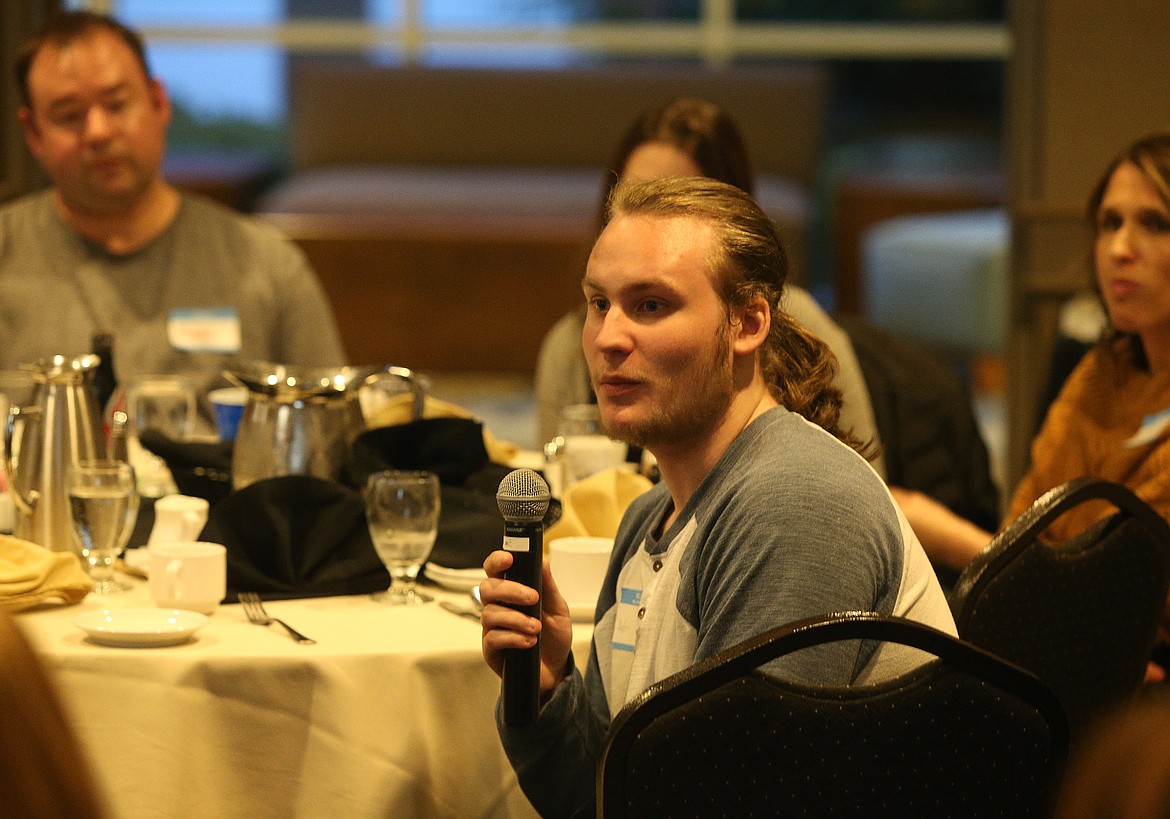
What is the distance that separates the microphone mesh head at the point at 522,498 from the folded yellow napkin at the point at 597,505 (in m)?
0.77

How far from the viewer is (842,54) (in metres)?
8.32

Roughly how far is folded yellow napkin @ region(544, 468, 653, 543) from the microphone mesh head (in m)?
0.77

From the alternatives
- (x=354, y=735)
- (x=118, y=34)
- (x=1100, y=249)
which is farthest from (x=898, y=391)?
(x=118, y=34)

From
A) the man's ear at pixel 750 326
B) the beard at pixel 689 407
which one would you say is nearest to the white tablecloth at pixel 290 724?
the beard at pixel 689 407

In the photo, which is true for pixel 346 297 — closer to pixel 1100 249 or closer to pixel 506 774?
pixel 1100 249

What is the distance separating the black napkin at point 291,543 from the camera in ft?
6.91

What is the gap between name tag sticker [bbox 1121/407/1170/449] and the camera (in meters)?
2.63

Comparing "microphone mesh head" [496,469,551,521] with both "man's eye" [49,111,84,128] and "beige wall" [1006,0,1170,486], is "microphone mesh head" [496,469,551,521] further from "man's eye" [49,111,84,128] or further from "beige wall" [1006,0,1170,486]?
"beige wall" [1006,0,1170,486]

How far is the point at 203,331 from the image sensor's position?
3480 millimetres

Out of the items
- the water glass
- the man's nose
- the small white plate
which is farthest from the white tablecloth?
the man's nose

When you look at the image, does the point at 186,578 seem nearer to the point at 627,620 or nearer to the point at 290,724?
the point at 290,724

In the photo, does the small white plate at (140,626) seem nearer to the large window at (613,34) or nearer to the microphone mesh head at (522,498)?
the microphone mesh head at (522,498)

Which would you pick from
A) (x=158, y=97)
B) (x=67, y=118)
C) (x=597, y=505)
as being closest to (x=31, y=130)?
(x=67, y=118)

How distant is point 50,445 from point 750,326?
106 centimetres
